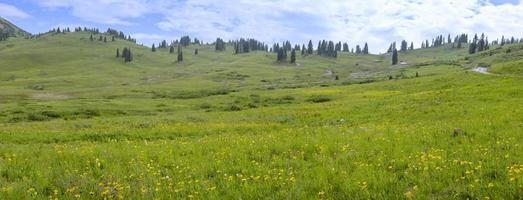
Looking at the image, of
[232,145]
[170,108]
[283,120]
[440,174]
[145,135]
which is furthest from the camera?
[170,108]

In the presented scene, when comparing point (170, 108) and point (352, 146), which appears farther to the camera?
point (170, 108)

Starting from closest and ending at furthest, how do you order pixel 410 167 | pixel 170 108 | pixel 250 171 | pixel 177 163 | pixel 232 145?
pixel 410 167, pixel 250 171, pixel 177 163, pixel 232 145, pixel 170 108

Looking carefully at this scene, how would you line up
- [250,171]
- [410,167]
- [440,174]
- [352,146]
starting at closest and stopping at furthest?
[440,174]
[410,167]
[250,171]
[352,146]

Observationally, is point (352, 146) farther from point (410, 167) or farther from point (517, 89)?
point (517, 89)

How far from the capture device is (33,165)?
13586 millimetres

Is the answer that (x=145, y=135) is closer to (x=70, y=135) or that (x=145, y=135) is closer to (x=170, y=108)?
(x=70, y=135)

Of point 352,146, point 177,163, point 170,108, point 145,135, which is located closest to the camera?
point 177,163

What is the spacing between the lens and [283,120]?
37406 mm

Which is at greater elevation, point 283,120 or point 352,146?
point 352,146

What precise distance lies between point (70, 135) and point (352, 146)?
19.2m

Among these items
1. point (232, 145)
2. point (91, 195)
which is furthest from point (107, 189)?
point (232, 145)

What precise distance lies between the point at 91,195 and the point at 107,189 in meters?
0.36

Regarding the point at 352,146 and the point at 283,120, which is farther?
the point at 283,120

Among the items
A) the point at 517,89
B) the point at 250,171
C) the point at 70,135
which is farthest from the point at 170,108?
the point at 250,171
